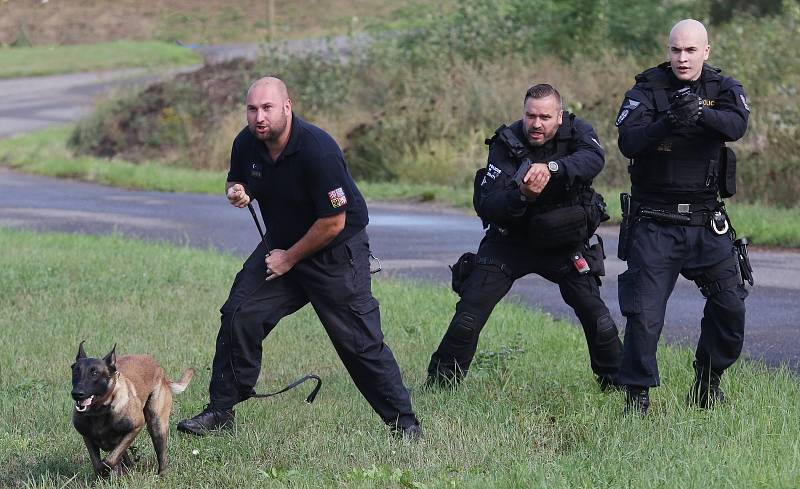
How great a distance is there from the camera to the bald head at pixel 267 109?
6176 mm

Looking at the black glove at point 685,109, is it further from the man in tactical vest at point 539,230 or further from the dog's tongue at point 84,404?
the dog's tongue at point 84,404

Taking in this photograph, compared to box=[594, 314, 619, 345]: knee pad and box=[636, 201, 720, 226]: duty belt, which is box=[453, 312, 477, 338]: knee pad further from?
box=[636, 201, 720, 226]: duty belt

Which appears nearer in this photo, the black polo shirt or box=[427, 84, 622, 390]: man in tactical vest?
the black polo shirt

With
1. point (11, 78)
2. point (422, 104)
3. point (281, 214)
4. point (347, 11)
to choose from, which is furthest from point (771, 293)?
point (347, 11)

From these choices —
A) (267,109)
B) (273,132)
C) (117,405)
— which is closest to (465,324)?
(273,132)

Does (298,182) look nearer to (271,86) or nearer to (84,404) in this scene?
(271,86)

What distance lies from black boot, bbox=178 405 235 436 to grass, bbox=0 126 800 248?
890cm

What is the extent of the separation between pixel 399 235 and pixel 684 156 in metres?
9.18

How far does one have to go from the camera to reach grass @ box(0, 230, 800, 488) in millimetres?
5676

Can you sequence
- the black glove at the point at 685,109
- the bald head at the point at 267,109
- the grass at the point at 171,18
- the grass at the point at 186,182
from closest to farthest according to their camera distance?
the bald head at the point at 267,109, the black glove at the point at 685,109, the grass at the point at 186,182, the grass at the point at 171,18

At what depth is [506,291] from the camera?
7430mm

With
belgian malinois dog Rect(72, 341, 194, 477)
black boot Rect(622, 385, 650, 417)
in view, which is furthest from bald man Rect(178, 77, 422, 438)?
black boot Rect(622, 385, 650, 417)

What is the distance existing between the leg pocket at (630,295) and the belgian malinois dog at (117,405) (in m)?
2.36

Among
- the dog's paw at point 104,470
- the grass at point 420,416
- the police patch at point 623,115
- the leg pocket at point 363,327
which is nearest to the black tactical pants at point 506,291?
the grass at point 420,416
